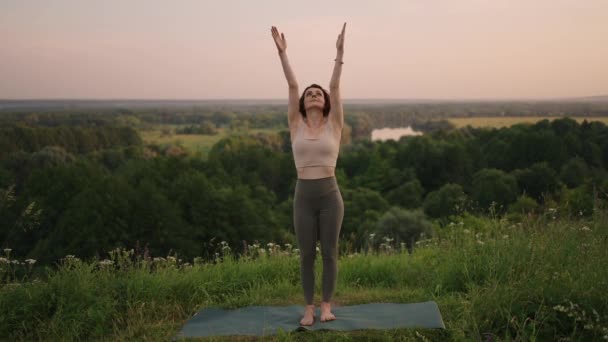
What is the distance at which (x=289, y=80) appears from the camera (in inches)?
250

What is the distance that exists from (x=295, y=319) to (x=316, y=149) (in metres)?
2.02

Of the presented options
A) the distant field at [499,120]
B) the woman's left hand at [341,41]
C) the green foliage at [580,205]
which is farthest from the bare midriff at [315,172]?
the distant field at [499,120]

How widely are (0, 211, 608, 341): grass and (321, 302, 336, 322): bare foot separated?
39 cm

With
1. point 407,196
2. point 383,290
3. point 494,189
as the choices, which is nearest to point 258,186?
point 407,196

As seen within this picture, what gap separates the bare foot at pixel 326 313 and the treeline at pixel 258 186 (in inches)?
177

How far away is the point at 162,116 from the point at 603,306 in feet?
452

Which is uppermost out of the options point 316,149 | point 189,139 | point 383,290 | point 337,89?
point 337,89

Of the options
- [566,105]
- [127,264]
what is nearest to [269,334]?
[127,264]

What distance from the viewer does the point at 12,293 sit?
21.8 feet

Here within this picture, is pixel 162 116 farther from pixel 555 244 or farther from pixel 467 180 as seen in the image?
pixel 555 244

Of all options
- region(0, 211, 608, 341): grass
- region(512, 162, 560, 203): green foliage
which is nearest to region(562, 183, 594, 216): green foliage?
region(0, 211, 608, 341): grass

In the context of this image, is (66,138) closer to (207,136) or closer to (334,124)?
(207,136)

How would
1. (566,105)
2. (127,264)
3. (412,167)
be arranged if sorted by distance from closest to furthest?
(127,264), (412,167), (566,105)

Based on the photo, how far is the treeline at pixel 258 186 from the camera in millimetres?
36441
